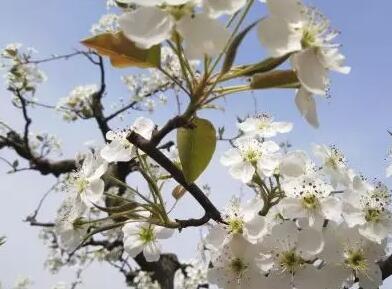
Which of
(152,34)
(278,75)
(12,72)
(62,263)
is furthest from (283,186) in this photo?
(62,263)

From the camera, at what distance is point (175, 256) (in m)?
6.18

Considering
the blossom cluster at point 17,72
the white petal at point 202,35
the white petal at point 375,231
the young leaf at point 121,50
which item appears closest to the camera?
the white petal at point 202,35

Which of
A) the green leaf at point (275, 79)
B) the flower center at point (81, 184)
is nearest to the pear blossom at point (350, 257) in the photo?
the green leaf at point (275, 79)

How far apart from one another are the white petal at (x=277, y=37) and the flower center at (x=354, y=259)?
1.75 ft

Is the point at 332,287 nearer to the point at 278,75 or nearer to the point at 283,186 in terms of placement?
the point at 283,186

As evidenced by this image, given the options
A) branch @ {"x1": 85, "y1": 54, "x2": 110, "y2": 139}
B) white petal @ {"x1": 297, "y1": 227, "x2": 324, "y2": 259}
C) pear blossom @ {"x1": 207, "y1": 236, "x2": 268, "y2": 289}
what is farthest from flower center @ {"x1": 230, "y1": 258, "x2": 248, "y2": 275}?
branch @ {"x1": 85, "y1": 54, "x2": 110, "y2": 139}

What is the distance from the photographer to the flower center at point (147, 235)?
4.07ft

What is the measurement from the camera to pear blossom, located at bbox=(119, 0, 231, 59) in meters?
0.67

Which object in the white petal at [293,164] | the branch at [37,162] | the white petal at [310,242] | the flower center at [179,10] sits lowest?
the branch at [37,162]

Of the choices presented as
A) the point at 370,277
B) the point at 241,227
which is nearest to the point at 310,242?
the point at 241,227

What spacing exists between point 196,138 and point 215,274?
0.33 metres

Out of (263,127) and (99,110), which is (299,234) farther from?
(99,110)

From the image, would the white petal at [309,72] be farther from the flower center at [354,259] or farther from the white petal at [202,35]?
the flower center at [354,259]

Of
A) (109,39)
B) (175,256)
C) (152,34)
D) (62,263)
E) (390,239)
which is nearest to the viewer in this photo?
(152,34)
